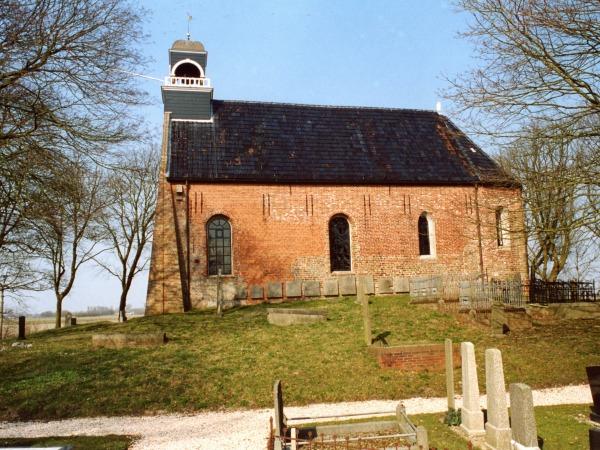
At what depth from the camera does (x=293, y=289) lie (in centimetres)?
2077

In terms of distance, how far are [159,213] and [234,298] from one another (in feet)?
15.4

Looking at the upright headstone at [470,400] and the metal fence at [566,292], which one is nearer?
the upright headstone at [470,400]

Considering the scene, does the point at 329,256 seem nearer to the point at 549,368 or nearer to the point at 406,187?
the point at 406,187

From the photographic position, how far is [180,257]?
20.3m

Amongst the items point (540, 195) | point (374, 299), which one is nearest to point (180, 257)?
point (374, 299)

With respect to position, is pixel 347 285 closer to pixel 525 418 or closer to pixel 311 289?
pixel 311 289

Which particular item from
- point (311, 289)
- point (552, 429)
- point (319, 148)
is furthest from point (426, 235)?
point (552, 429)

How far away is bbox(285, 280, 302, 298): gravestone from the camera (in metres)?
20.7

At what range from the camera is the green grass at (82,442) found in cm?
790

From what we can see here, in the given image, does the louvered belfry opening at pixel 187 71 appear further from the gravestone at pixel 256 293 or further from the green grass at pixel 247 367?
the green grass at pixel 247 367

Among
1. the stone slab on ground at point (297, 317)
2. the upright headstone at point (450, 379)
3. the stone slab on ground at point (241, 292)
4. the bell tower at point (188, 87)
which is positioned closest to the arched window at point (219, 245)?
the stone slab on ground at point (241, 292)

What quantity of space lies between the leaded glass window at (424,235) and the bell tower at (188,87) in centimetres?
1112

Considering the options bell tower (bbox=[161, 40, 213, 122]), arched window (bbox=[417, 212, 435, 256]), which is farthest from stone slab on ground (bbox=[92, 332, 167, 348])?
arched window (bbox=[417, 212, 435, 256])

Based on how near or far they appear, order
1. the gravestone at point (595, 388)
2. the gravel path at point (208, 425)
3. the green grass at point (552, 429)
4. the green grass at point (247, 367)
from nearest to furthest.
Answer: the green grass at point (552, 429)
the gravestone at point (595, 388)
the gravel path at point (208, 425)
the green grass at point (247, 367)
